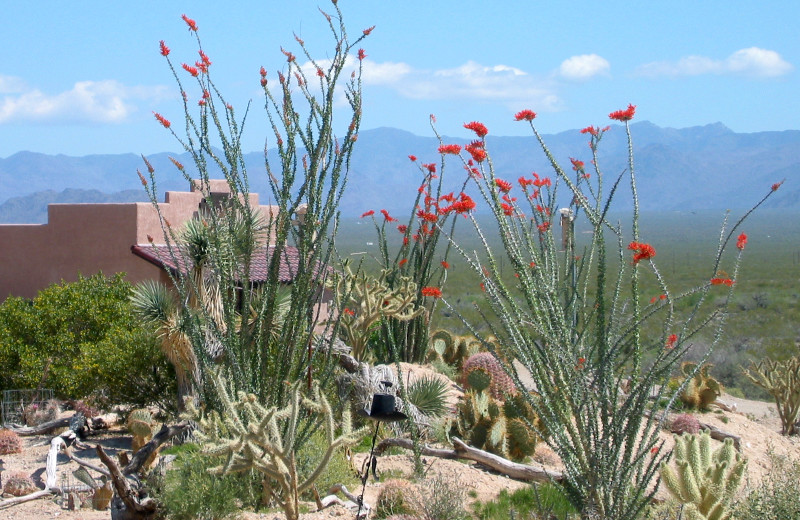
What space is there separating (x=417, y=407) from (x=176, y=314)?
9.72 feet

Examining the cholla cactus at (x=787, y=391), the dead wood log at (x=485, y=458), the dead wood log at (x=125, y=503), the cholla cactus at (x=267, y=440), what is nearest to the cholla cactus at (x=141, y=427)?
the dead wood log at (x=485, y=458)

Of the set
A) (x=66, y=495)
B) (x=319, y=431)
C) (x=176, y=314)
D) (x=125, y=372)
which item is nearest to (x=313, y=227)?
(x=319, y=431)

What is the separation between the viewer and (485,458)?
27.7 ft

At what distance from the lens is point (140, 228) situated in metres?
16.0

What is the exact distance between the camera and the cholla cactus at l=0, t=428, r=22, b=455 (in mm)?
10164

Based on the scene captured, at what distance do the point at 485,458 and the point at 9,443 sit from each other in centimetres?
563

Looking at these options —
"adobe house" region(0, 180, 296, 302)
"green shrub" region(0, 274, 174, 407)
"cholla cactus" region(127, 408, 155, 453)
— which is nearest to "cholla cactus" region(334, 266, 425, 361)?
"green shrub" region(0, 274, 174, 407)

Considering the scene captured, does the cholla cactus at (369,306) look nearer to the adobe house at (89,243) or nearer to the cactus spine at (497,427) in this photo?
the cactus spine at (497,427)

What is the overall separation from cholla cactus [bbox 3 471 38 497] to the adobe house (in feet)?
22.2

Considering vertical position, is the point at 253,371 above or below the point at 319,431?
above

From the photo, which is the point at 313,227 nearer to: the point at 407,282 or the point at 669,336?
the point at 669,336

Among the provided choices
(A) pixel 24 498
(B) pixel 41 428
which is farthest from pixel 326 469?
(B) pixel 41 428

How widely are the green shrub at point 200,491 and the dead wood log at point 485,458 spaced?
7.16 feet

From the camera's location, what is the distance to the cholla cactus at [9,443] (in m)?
10.2
